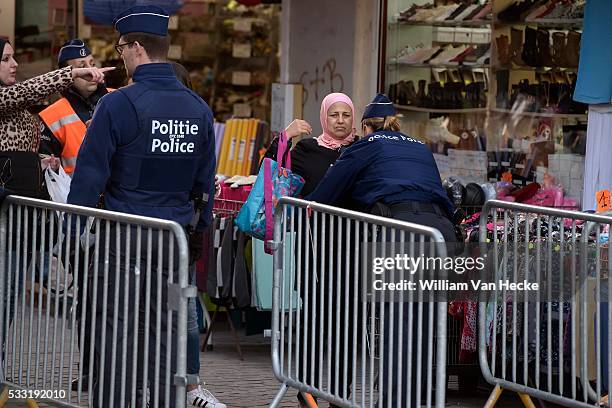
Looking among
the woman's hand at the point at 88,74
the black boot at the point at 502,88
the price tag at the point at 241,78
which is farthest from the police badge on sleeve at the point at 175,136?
the price tag at the point at 241,78

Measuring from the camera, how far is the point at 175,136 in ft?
21.8

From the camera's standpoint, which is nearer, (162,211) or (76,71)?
(162,211)

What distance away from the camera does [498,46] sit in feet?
36.8

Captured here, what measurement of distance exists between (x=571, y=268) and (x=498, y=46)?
16.3 ft

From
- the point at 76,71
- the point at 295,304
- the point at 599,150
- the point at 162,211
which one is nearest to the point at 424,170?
the point at 295,304

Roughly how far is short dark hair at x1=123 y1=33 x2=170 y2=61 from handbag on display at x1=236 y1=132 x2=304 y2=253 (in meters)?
1.41

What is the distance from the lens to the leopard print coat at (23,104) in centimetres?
736

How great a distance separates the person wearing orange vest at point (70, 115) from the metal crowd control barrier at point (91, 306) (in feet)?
5.50

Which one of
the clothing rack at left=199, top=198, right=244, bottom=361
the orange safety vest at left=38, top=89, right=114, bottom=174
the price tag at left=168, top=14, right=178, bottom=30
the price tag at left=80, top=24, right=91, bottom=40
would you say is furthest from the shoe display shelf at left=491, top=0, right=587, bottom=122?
the price tag at left=80, top=24, right=91, bottom=40

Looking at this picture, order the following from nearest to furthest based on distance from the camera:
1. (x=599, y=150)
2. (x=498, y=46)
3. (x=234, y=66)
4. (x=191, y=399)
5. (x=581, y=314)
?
(x=581, y=314) < (x=191, y=399) < (x=599, y=150) < (x=498, y=46) < (x=234, y=66)

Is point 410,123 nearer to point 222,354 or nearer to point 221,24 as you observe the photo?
point 222,354

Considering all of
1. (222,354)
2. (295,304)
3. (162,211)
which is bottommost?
(222,354)

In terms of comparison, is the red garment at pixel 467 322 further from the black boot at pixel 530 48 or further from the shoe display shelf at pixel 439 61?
the shoe display shelf at pixel 439 61

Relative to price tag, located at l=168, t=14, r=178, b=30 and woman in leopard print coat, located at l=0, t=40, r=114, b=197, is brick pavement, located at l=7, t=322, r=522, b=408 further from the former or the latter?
price tag, located at l=168, t=14, r=178, b=30
